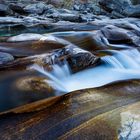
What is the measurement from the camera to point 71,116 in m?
3.69

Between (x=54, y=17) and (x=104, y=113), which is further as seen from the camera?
(x=54, y=17)

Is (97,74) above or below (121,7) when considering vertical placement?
above

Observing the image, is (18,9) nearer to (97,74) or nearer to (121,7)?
(121,7)

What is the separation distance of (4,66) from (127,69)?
2538mm

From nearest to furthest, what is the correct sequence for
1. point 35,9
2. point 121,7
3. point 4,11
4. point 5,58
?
point 5,58 < point 4,11 < point 35,9 < point 121,7

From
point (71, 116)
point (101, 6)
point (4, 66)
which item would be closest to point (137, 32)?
point (4, 66)

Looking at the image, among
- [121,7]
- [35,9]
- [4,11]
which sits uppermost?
[4,11]

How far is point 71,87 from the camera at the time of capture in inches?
192

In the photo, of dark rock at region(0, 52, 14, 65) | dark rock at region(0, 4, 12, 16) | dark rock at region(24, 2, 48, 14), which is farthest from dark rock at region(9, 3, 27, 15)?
dark rock at region(0, 52, 14, 65)

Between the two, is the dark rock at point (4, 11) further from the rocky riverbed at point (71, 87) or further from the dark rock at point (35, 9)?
the rocky riverbed at point (71, 87)

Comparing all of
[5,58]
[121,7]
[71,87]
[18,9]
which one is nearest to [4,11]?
[18,9]

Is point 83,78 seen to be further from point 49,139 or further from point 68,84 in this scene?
point 49,139

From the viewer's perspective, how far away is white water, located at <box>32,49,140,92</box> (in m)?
4.96

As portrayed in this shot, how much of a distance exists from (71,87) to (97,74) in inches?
34.5
